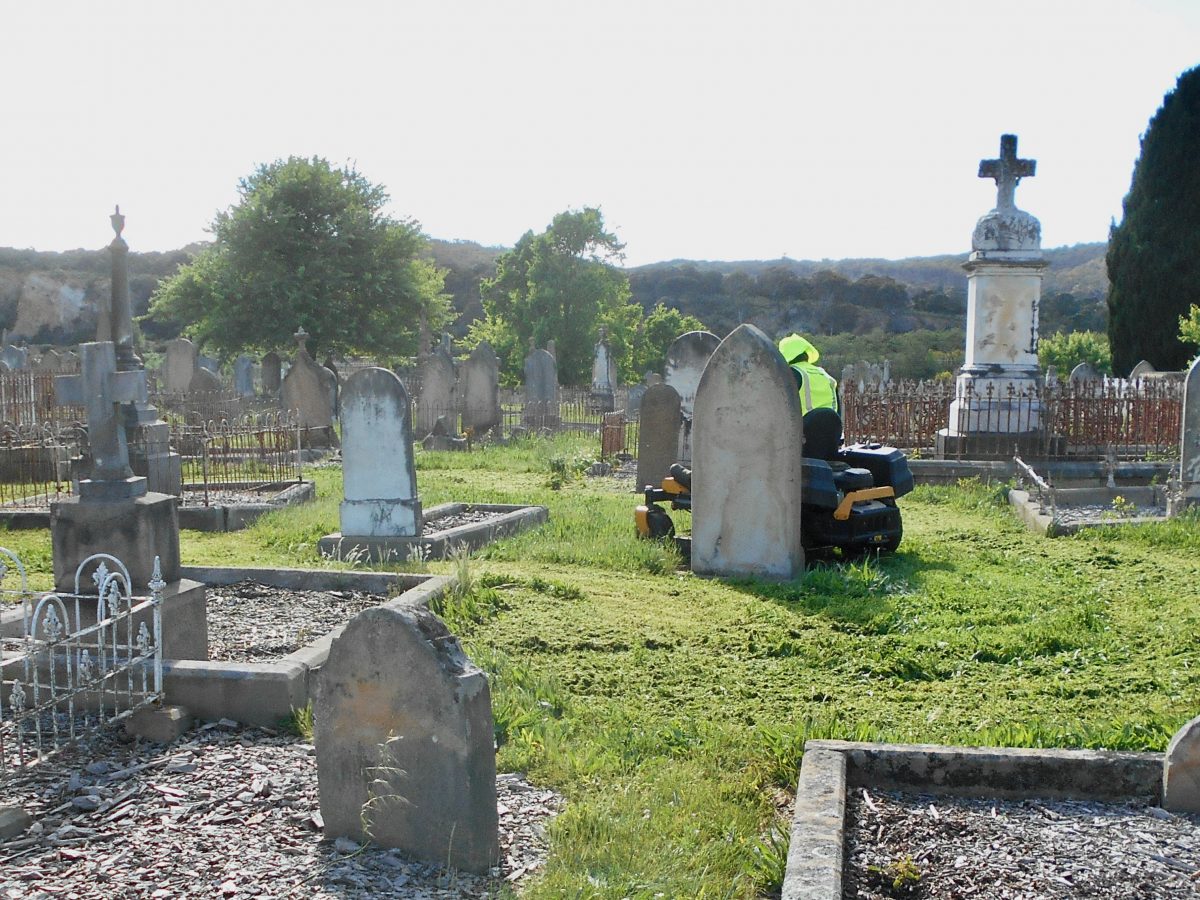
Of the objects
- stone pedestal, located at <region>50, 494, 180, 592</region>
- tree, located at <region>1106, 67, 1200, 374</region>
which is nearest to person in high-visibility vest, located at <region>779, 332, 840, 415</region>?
stone pedestal, located at <region>50, 494, 180, 592</region>

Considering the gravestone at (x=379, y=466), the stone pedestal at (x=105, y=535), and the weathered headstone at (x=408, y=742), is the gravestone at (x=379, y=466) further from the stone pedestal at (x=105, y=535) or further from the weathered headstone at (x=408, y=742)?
the weathered headstone at (x=408, y=742)

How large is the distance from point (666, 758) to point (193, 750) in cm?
212

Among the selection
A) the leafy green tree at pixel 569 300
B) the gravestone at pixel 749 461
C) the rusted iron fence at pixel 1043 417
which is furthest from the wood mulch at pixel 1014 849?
the leafy green tree at pixel 569 300

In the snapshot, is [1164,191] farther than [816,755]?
Yes

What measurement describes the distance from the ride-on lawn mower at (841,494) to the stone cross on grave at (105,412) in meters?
4.73

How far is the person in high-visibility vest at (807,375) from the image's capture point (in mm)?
9227

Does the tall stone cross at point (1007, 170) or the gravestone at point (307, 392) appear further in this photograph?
the gravestone at point (307, 392)

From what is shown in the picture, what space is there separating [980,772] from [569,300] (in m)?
38.0

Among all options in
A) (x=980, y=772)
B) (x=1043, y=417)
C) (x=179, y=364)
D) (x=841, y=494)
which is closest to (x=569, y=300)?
(x=179, y=364)

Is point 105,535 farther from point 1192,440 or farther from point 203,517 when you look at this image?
point 1192,440

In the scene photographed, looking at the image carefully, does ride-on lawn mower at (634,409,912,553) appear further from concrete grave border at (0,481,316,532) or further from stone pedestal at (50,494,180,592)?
stone pedestal at (50,494,180,592)

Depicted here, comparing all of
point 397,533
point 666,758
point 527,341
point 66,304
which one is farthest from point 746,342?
point 66,304

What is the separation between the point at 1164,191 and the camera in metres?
30.8

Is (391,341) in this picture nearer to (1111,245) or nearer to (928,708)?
(1111,245)
